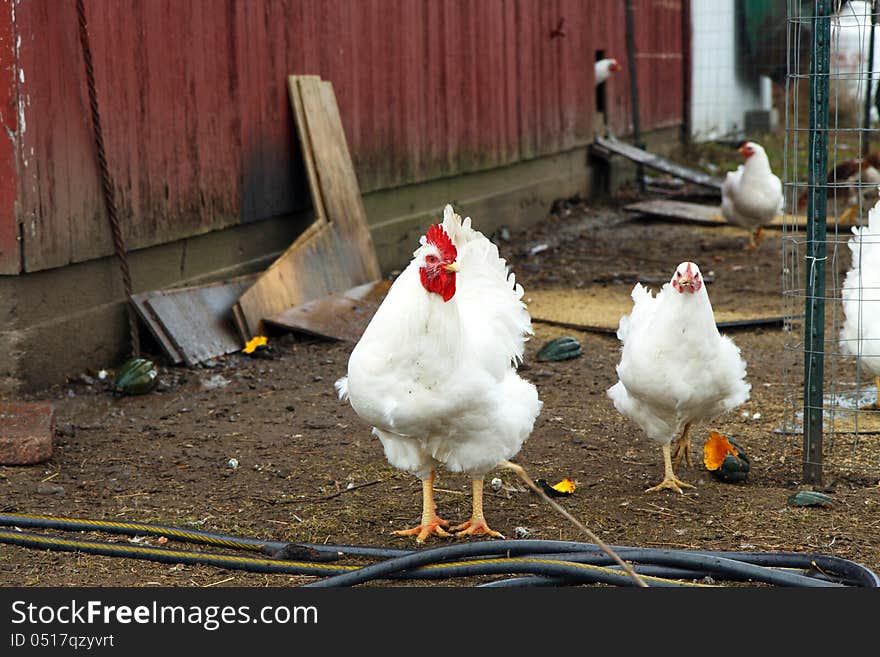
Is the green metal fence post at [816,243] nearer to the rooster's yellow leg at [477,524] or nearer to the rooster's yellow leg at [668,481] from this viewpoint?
the rooster's yellow leg at [668,481]

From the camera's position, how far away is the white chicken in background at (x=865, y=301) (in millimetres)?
5691

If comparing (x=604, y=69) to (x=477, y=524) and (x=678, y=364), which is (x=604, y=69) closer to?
(x=678, y=364)

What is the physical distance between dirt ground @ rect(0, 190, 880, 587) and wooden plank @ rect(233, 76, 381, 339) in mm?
357

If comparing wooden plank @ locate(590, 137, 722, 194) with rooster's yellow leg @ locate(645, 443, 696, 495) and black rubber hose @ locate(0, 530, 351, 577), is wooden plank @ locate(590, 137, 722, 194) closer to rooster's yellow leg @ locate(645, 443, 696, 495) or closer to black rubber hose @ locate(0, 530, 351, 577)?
rooster's yellow leg @ locate(645, 443, 696, 495)

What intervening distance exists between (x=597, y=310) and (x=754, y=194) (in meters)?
3.48

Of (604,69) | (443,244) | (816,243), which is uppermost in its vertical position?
(604,69)

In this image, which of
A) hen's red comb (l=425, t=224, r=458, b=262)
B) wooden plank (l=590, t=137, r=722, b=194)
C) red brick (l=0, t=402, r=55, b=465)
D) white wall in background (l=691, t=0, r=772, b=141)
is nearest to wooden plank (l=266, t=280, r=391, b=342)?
red brick (l=0, t=402, r=55, b=465)

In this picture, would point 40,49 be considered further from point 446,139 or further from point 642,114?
point 642,114

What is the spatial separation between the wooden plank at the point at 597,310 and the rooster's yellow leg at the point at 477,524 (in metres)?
3.65

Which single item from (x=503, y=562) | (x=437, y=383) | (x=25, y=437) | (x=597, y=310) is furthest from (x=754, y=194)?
(x=503, y=562)

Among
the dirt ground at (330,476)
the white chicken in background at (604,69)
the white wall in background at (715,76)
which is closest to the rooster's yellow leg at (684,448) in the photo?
the dirt ground at (330,476)

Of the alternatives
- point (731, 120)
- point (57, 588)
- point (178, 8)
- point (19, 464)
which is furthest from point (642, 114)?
point (57, 588)

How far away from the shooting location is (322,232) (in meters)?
8.45

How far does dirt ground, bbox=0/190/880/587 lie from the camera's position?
438 centimetres
